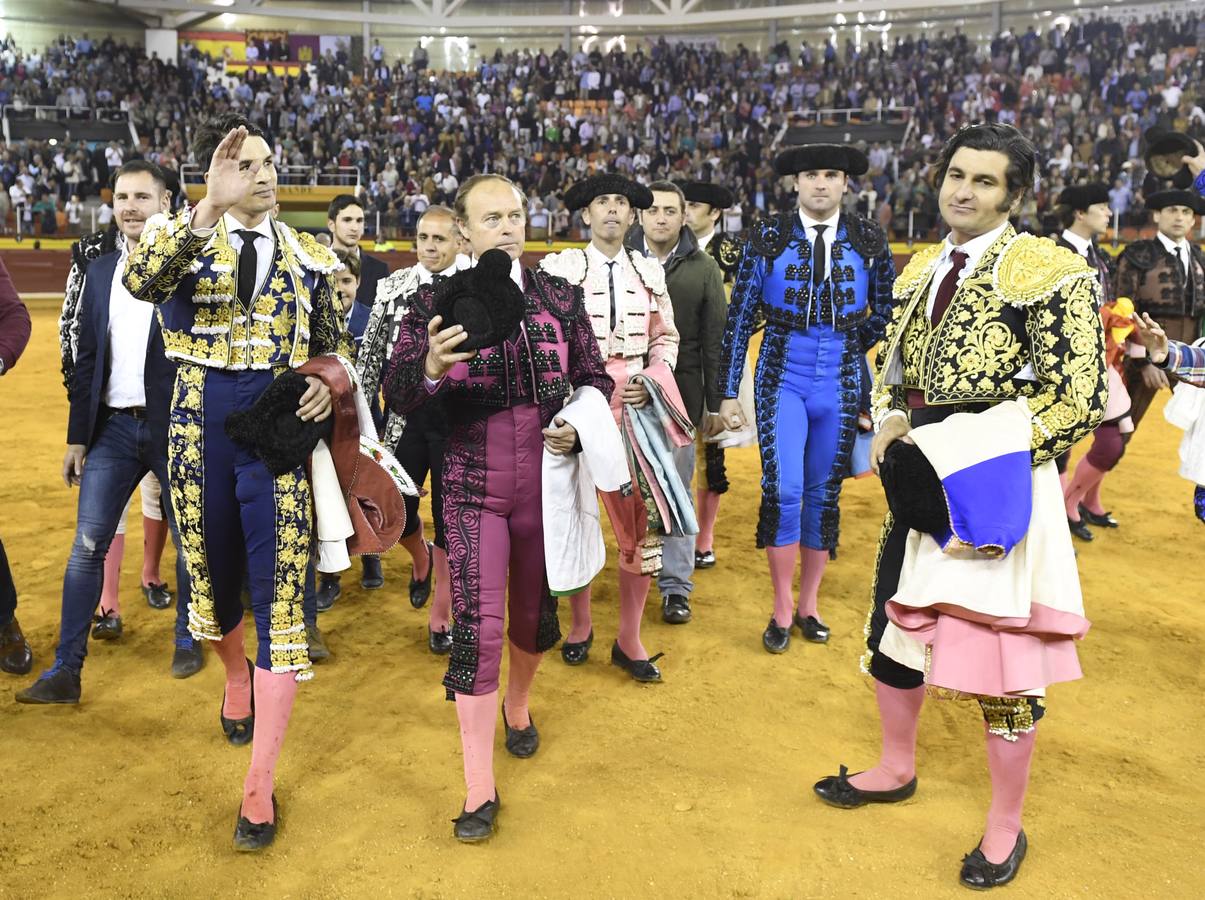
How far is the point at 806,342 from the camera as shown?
417cm

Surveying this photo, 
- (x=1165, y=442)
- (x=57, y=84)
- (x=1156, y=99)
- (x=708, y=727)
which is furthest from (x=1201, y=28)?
(x=57, y=84)

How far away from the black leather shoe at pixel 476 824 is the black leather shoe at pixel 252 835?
0.50 metres

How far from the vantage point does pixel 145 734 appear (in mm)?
3516

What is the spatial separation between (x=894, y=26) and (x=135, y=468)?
25746 mm

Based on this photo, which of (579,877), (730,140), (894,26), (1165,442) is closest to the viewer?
(579,877)

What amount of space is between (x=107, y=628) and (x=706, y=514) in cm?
282

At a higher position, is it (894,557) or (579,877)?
(894,557)

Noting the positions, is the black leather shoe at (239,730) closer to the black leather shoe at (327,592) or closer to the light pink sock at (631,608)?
the black leather shoe at (327,592)

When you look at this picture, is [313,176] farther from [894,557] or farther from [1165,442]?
[894,557]

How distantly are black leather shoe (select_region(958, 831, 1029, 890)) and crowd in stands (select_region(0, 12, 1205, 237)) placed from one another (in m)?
15.6

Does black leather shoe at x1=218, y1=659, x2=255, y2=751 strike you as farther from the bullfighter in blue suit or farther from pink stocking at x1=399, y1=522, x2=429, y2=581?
the bullfighter in blue suit

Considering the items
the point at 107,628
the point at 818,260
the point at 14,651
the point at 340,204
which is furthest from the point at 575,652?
the point at 340,204

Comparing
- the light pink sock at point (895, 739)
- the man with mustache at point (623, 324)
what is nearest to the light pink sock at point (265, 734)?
the man with mustache at point (623, 324)

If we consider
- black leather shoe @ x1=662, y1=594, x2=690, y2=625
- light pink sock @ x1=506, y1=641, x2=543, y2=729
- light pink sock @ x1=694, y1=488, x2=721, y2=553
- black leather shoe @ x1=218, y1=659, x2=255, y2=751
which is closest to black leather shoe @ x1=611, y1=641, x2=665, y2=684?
black leather shoe @ x1=662, y1=594, x2=690, y2=625
